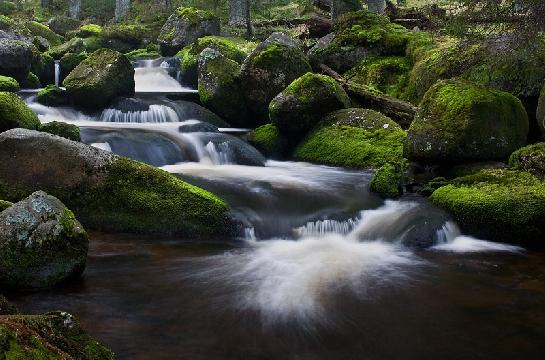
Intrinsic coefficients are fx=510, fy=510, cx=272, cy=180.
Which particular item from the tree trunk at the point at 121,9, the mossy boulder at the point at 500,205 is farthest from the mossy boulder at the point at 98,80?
the tree trunk at the point at 121,9

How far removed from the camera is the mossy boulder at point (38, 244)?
5809mm

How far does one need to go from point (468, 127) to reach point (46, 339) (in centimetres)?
873

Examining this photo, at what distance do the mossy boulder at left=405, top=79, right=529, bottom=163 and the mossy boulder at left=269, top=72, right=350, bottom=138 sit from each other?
3650mm

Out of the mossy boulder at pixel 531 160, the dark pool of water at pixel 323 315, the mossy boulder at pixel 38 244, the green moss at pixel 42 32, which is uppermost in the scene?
the green moss at pixel 42 32

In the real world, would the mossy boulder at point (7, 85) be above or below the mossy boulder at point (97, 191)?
above

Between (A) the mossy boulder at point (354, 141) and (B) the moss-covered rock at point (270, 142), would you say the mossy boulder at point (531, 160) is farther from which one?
(B) the moss-covered rock at point (270, 142)

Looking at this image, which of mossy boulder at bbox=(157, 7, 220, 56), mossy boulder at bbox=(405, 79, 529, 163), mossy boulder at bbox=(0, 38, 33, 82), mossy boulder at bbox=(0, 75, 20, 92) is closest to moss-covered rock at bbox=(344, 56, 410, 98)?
mossy boulder at bbox=(405, 79, 529, 163)

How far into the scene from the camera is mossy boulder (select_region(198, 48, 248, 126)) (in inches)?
614

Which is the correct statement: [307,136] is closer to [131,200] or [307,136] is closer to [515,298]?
[131,200]

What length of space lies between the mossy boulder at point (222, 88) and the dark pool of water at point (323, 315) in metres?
8.93

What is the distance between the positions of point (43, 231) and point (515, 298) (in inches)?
226

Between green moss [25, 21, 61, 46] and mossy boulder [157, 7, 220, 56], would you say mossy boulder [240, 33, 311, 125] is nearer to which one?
mossy boulder [157, 7, 220, 56]

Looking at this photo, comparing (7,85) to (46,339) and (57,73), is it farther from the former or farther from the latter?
(46,339)

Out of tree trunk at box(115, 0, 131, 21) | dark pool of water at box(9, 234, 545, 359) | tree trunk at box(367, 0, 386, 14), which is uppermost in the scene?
tree trunk at box(115, 0, 131, 21)
